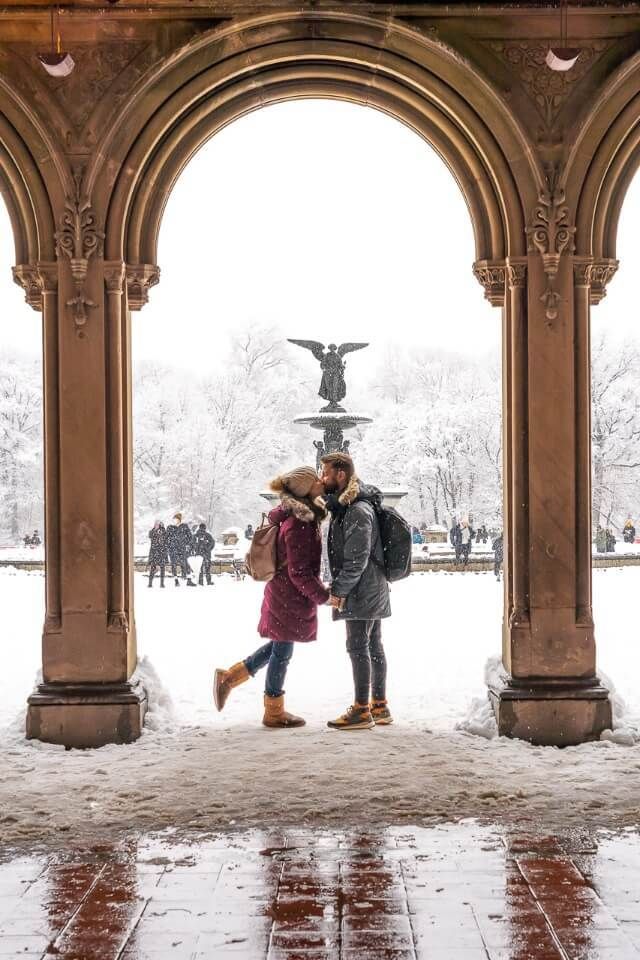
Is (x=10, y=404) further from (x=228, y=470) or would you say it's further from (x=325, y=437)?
(x=325, y=437)

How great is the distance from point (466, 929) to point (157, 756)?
230 cm

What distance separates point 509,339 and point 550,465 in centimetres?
75

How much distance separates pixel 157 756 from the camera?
16.3ft

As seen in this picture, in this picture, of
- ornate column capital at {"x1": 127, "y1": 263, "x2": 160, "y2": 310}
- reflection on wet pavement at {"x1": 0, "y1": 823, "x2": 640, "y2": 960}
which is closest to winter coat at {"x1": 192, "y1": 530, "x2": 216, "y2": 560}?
ornate column capital at {"x1": 127, "y1": 263, "x2": 160, "y2": 310}

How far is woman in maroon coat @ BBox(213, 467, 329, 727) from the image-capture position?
530 centimetres

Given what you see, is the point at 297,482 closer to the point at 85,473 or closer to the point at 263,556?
the point at 263,556

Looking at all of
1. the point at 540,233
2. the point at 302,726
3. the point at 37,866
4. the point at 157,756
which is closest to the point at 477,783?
the point at 302,726

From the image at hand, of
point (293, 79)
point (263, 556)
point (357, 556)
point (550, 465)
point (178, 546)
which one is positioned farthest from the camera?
point (178, 546)

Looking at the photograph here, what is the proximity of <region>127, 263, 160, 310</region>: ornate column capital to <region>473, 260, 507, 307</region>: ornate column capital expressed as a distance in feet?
6.01

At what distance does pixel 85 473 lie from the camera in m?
5.44

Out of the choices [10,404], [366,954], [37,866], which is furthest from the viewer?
[10,404]

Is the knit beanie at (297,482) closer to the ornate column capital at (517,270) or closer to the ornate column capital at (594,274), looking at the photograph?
the ornate column capital at (517,270)

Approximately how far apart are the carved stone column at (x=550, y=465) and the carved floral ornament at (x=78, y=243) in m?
2.34

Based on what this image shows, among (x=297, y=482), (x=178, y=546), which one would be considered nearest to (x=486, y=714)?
(x=297, y=482)
